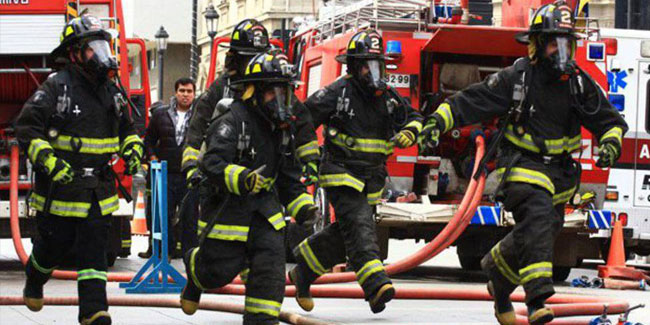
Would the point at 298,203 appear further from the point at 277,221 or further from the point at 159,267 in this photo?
the point at 159,267

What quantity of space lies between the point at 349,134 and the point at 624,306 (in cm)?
228

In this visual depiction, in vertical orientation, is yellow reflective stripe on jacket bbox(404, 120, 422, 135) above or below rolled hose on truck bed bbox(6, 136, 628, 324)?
above

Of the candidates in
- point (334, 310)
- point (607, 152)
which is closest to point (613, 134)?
point (607, 152)

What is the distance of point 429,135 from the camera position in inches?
367

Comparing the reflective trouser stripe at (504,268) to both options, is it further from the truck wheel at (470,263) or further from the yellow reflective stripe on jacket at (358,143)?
the truck wheel at (470,263)

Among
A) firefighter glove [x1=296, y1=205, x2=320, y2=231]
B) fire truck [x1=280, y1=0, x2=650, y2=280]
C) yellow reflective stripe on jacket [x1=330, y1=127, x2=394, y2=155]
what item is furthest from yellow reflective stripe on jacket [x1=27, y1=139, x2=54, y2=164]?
fire truck [x1=280, y1=0, x2=650, y2=280]

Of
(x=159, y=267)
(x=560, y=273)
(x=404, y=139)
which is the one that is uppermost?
(x=404, y=139)

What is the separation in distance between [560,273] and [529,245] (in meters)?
6.35

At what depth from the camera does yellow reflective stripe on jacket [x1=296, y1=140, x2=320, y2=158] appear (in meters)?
8.95

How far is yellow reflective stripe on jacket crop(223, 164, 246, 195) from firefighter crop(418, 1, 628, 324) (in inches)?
58.5

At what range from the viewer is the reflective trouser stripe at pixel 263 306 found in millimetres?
8203

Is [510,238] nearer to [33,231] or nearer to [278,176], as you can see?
[278,176]

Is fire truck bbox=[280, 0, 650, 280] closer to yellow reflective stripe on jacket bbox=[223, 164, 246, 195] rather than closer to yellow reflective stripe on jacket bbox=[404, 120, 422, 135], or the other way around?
yellow reflective stripe on jacket bbox=[404, 120, 422, 135]

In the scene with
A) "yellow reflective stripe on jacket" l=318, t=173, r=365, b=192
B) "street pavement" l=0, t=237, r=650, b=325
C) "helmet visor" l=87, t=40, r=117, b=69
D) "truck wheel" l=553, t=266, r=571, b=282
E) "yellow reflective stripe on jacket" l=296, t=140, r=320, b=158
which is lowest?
"truck wheel" l=553, t=266, r=571, b=282
